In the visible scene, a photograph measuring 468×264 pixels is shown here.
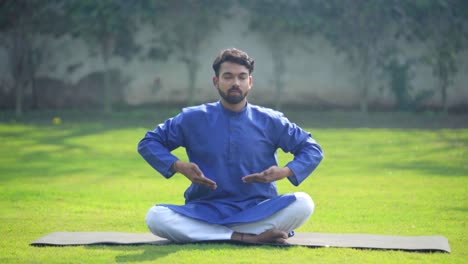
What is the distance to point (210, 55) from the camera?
1844 cm

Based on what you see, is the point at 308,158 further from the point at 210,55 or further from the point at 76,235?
the point at 210,55

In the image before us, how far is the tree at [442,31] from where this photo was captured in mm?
17984

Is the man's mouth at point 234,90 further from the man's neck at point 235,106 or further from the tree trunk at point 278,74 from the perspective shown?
the tree trunk at point 278,74

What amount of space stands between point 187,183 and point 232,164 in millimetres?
3883

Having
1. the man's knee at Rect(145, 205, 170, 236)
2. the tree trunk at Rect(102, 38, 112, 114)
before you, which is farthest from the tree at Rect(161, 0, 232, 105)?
the man's knee at Rect(145, 205, 170, 236)

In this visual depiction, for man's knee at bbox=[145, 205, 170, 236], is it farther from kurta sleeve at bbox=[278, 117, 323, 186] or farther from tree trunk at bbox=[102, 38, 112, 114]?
tree trunk at bbox=[102, 38, 112, 114]

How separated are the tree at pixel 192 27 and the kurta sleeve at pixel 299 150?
1174 centimetres

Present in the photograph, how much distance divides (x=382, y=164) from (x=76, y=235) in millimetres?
5819

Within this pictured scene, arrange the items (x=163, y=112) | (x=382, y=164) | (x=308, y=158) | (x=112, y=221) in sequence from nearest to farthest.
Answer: (x=308, y=158), (x=112, y=221), (x=382, y=164), (x=163, y=112)

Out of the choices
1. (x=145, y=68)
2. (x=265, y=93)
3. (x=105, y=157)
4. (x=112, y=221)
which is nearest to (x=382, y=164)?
(x=105, y=157)

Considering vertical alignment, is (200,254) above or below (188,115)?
below

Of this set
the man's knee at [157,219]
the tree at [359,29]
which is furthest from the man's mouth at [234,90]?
the tree at [359,29]

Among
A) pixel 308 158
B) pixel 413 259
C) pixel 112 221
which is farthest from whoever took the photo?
pixel 112 221

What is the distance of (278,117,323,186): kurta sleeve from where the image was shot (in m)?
6.10
